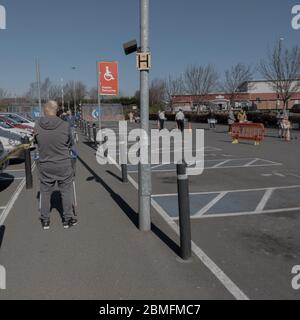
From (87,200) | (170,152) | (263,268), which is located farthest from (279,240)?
(170,152)

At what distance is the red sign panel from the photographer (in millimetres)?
18438

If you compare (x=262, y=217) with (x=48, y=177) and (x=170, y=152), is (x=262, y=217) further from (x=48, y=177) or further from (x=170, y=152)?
(x=170, y=152)

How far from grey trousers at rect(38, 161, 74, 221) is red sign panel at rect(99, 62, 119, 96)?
1319cm

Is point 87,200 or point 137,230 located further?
point 87,200

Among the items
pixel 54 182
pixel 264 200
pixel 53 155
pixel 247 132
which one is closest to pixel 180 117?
pixel 247 132

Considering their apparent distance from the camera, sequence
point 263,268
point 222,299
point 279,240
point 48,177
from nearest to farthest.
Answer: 1. point 222,299
2. point 263,268
3. point 279,240
4. point 48,177

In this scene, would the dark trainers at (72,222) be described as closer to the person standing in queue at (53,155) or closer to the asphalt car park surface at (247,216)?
the person standing in queue at (53,155)

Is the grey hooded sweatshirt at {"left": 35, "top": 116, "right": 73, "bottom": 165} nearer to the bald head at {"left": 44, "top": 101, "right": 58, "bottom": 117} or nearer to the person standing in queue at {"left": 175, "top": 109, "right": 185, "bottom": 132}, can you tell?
the bald head at {"left": 44, "top": 101, "right": 58, "bottom": 117}

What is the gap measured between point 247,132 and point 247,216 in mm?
13524

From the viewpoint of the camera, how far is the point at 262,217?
6.34 meters

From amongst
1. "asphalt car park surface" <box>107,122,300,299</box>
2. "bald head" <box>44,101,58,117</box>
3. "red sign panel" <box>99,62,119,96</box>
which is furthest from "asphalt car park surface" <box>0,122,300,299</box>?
"red sign panel" <box>99,62,119,96</box>

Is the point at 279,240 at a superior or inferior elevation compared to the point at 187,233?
inferior

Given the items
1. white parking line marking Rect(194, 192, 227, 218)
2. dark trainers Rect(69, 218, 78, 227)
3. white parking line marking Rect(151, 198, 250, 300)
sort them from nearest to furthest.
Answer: white parking line marking Rect(151, 198, 250, 300) → dark trainers Rect(69, 218, 78, 227) → white parking line marking Rect(194, 192, 227, 218)

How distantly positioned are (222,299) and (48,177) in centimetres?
322
